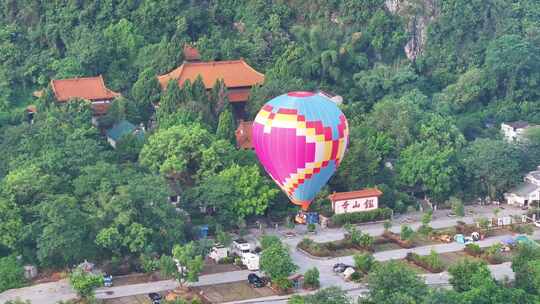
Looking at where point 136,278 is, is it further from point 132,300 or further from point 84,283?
point 84,283

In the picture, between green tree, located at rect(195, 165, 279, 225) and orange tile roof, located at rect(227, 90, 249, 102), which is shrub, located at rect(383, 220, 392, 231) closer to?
green tree, located at rect(195, 165, 279, 225)

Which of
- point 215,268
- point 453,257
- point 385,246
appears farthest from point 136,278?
point 453,257

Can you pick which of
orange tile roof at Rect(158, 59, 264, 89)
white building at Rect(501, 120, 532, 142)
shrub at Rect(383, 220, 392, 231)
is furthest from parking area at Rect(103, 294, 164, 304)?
white building at Rect(501, 120, 532, 142)

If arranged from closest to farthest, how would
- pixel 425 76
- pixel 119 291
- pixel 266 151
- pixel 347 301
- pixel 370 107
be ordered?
pixel 347 301 < pixel 119 291 < pixel 266 151 < pixel 370 107 < pixel 425 76

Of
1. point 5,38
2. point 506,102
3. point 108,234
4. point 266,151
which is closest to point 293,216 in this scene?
point 266,151

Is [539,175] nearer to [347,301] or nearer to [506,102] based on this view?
[506,102]

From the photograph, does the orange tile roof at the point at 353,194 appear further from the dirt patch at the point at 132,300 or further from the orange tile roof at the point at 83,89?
the orange tile roof at the point at 83,89
